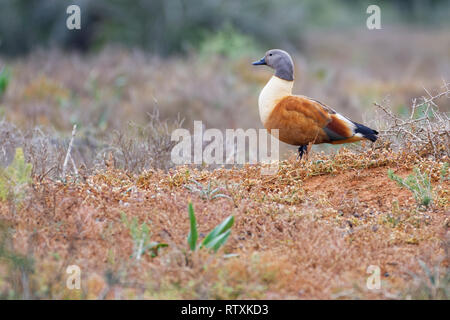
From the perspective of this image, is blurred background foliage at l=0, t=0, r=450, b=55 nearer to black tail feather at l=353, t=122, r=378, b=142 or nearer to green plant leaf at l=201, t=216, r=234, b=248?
black tail feather at l=353, t=122, r=378, b=142

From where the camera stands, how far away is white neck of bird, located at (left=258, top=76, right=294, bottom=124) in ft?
17.3

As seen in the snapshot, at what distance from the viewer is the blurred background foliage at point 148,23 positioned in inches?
704

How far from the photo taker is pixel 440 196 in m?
4.67

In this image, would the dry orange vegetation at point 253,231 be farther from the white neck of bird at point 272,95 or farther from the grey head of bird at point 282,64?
the grey head of bird at point 282,64

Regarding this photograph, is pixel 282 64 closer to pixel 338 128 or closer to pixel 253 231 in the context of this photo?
pixel 338 128

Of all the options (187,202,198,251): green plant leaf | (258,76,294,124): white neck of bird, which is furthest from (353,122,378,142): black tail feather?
(187,202,198,251): green plant leaf

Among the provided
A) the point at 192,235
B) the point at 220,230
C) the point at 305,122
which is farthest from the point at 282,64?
the point at 192,235

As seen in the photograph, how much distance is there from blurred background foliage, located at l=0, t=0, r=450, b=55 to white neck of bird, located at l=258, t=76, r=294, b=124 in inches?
456

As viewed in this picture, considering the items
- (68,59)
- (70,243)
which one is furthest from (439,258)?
(68,59)

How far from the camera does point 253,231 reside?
13.7ft

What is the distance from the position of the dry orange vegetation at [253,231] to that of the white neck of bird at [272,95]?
52cm
